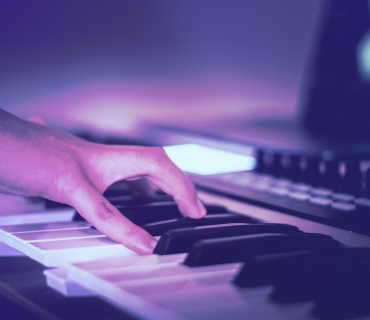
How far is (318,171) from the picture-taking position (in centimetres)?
90

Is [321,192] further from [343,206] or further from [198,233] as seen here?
[198,233]

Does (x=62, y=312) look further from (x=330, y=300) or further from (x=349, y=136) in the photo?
(x=349, y=136)

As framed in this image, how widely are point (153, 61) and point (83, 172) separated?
3.00ft

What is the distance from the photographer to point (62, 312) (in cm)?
54

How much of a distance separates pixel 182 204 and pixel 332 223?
28cm

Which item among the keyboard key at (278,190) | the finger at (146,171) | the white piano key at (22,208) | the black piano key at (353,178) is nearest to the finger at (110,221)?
the finger at (146,171)

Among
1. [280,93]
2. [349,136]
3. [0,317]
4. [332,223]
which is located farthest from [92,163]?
[280,93]

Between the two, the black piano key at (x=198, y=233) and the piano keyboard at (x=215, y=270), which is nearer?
the piano keyboard at (x=215, y=270)

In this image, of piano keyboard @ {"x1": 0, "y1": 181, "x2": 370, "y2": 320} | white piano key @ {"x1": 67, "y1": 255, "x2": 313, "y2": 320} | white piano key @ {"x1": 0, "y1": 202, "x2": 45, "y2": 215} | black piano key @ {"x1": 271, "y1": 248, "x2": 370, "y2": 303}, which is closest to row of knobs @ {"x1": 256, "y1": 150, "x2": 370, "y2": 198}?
piano keyboard @ {"x1": 0, "y1": 181, "x2": 370, "y2": 320}

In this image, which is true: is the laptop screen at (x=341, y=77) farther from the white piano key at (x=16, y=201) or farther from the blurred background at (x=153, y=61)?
the white piano key at (x=16, y=201)

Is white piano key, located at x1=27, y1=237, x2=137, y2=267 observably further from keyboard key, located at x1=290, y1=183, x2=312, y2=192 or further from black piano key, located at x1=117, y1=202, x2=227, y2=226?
keyboard key, located at x1=290, y1=183, x2=312, y2=192

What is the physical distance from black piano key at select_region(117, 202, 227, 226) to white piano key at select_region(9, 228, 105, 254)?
96 millimetres

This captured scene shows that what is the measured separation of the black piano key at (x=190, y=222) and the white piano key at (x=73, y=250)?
9 cm

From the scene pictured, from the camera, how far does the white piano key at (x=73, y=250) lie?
597mm
